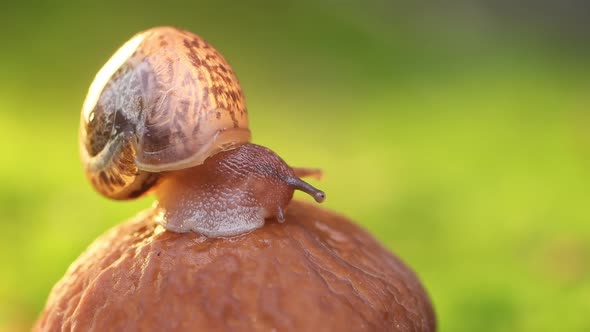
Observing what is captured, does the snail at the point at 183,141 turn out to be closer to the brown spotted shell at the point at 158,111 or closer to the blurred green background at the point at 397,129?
the brown spotted shell at the point at 158,111

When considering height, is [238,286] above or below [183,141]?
below

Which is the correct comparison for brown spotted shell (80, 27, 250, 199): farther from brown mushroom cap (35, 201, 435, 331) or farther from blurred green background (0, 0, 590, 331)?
blurred green background (0, 0, 590, 331)

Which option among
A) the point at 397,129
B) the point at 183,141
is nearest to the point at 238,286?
the point at 183,141

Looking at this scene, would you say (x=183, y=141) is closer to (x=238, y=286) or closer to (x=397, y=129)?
(x=238, y=286)

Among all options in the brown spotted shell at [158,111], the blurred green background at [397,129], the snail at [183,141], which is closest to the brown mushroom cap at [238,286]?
the snail at [183,141]

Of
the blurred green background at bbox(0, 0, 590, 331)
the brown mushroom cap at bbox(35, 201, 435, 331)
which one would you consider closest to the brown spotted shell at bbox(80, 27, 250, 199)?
the brown mushroom cap at bbox(35, 201, 435, 331)

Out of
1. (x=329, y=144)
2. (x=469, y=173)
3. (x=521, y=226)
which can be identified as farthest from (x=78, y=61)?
(x=521, y=226)
